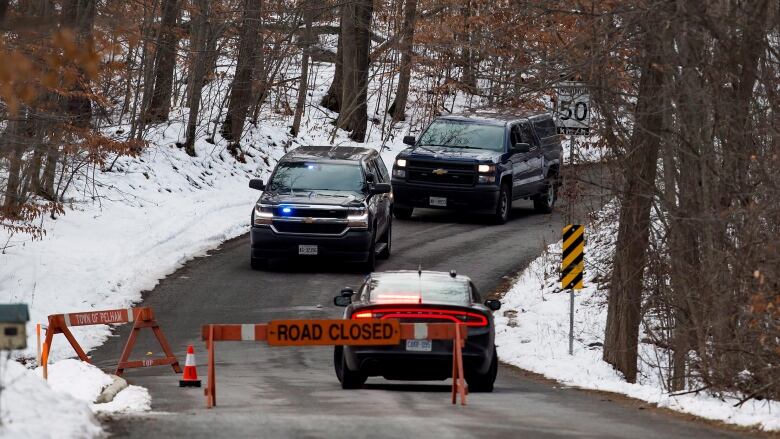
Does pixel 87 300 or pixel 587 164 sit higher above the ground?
pixel 587 164

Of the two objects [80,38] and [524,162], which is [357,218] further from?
[524,162]

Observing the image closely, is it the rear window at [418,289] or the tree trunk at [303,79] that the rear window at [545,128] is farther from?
the rear window at [418,289]

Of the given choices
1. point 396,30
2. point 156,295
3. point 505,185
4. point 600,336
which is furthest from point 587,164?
point 396,30

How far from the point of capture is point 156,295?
2138 centimetres

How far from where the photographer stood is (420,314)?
44.8 feet

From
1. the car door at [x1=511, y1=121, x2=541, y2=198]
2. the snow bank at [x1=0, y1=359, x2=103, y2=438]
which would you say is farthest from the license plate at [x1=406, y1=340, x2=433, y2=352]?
the car door at [x1=511, y1=121, x2=541, y2=198]

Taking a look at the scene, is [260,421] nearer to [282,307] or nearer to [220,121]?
[282,307]

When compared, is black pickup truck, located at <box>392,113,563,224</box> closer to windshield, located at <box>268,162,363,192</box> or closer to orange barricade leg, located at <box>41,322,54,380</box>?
windshield, located at <box>268,162,363,192</box>

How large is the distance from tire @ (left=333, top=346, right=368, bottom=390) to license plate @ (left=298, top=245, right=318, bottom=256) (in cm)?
856

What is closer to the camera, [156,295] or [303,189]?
[156,295]

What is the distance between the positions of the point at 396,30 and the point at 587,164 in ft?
89.7

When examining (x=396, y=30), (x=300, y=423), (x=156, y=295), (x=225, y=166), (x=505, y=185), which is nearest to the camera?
(x=300, y=423)

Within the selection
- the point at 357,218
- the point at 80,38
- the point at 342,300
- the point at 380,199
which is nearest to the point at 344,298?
the point at 342,300

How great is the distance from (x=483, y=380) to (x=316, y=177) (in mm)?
10193
